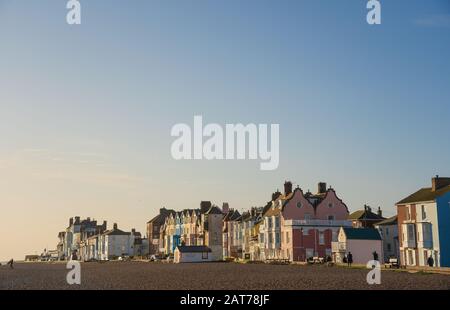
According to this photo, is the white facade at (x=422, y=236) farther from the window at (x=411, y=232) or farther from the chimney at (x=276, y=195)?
the chimney at (x=276, y=195)

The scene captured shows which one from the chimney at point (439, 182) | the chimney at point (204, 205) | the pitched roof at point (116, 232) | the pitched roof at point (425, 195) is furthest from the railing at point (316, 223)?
the pitched roof at point (116, 232)

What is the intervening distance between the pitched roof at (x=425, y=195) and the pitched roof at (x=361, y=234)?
28.4ft

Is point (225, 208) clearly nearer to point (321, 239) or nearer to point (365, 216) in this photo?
point (365, 216)

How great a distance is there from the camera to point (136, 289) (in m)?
38.9

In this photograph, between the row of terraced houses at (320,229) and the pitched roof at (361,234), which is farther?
the pitched roof at (361,234)

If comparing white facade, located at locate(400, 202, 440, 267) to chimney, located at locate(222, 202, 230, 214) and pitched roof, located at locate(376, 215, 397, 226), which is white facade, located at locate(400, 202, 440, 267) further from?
chimney, located at locate(222, 202, 230, 214)

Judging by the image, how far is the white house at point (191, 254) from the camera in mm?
115125

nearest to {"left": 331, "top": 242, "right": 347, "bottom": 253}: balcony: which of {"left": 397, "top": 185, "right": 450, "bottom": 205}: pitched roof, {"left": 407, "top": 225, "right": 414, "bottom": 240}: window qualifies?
{"left": 397, "top": 185, "right": 450, "bottom": 205}: pitched roof

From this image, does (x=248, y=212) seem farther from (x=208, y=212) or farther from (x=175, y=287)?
(x=175, y=287)

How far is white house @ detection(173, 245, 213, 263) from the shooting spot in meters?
115

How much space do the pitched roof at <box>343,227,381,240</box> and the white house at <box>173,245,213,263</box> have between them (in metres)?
43.3

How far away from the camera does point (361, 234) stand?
81.8m
